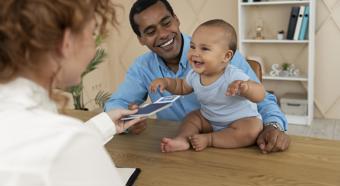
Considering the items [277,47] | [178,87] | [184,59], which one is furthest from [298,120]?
[178,87]

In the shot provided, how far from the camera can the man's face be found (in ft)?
5.07

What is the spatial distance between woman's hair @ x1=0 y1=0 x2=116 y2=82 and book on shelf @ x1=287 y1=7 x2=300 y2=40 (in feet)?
8.71

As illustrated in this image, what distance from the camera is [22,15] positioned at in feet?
1.60

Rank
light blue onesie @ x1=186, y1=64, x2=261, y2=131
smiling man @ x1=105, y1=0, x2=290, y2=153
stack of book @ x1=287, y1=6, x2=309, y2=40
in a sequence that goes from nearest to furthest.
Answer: light blue onesie @ x1=186, y1=64, x2=261, y2=131
smiling man @ x1=105, y1=0, x2=290, y2=153
stack of book @ x1=287, y1=6, x2=309, y2=40

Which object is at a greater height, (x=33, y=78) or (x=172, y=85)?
(x=33, y=78)

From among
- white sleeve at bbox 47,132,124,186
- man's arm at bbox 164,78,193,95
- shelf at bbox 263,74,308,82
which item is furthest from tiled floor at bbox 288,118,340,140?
white sleeve at bbox 47,132,124,186

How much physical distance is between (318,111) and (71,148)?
9.91 feet

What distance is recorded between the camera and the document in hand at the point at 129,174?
921mm

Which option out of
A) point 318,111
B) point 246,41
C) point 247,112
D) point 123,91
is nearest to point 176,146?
point 247,112

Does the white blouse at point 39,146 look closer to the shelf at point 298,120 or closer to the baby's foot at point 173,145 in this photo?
the baby's foot at point 173,145

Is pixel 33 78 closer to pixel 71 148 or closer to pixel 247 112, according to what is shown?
pixel 71 148

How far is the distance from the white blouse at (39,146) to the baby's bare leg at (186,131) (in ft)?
1.80

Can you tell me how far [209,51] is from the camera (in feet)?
3.93

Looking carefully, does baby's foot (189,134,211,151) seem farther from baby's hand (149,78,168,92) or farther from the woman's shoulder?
the woman's shoulder
